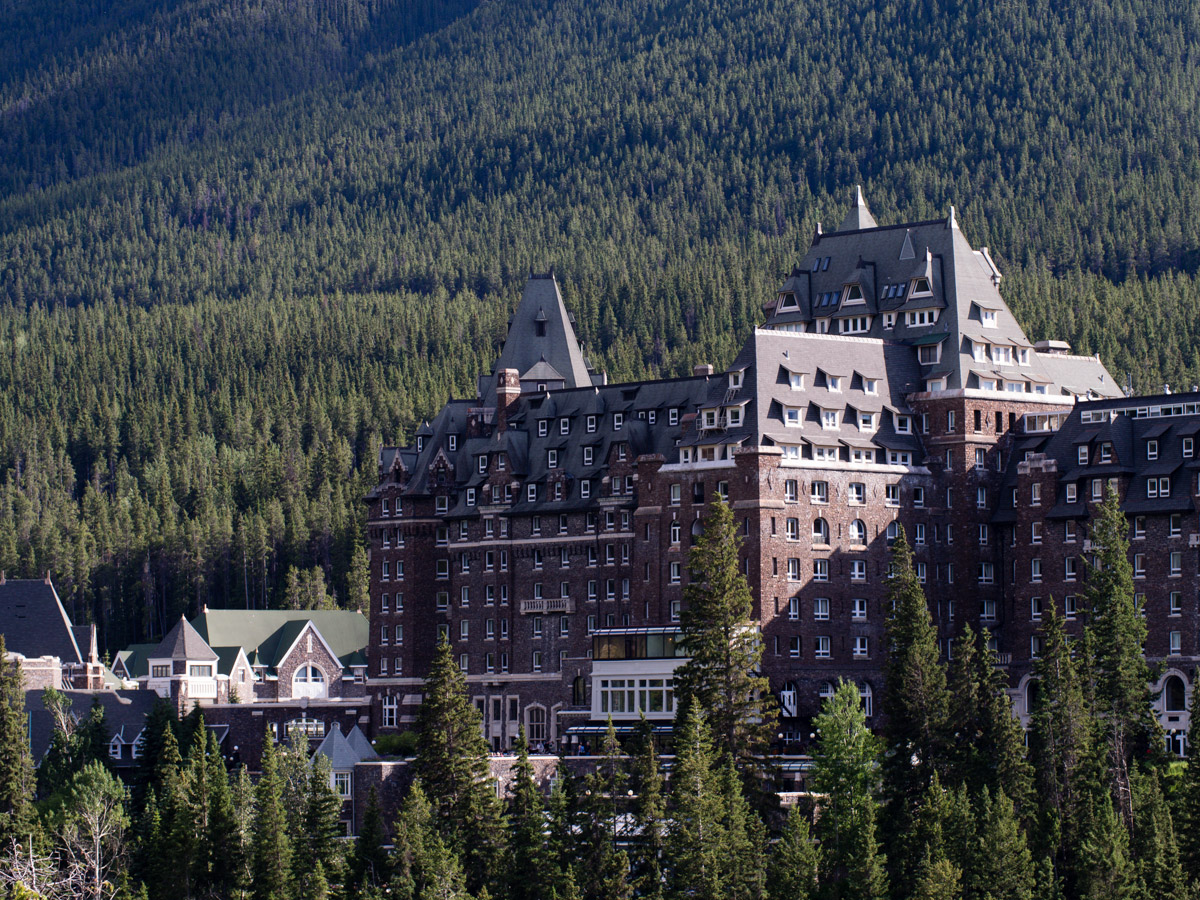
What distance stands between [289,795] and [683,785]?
27.9 metres

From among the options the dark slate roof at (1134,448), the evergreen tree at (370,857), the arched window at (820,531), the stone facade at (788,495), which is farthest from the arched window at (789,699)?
the evergreen tree at (370,857)

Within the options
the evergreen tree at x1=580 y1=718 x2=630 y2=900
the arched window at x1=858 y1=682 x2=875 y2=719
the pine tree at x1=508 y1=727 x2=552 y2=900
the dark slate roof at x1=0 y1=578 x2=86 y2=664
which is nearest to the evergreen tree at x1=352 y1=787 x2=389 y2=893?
the pine tree at x1=508 y1=727 x2=552 y2=900

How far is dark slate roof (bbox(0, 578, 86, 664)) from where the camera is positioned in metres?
193

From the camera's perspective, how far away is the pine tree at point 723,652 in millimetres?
125312

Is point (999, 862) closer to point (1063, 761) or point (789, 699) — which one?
point (1063, 761)

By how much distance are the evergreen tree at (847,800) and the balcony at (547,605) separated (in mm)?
26604

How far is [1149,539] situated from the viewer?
136m

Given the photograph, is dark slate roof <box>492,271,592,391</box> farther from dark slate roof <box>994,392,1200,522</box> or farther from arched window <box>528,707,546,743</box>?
dark slate roof <box>994,392,1200,522</box>

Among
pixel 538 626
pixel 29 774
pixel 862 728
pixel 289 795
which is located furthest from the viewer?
pixel 538 626

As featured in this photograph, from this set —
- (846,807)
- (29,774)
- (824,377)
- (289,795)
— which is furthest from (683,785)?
(29,774)

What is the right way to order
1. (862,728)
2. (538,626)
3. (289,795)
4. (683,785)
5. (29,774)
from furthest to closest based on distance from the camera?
(538,626) → (29,774) → (289,795) → (862,728) → (683,785)

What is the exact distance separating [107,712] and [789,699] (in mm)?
57123

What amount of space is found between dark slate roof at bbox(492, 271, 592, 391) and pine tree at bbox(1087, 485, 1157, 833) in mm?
50100

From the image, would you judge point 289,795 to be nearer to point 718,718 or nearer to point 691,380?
point 718,718
